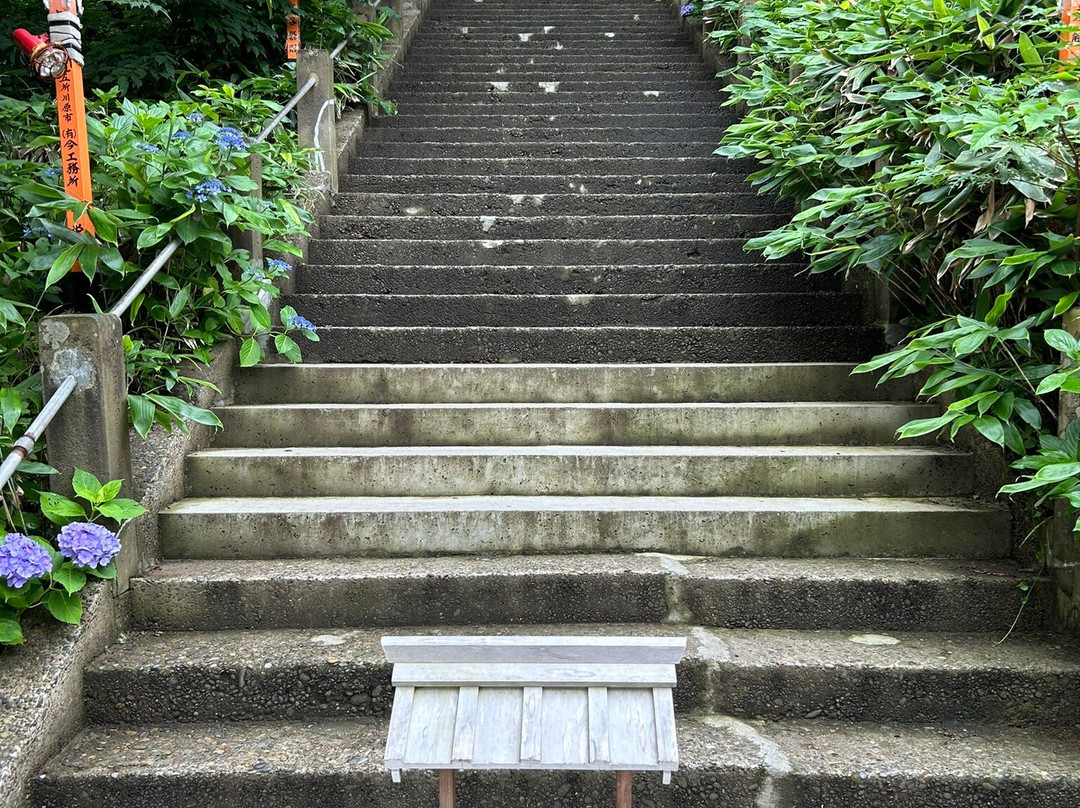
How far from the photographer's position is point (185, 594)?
2586mm

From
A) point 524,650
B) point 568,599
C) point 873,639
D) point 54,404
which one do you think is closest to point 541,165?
point 568,599

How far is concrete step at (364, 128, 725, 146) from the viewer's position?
231 inches

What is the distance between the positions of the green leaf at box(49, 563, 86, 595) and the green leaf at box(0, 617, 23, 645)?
0.48 feet

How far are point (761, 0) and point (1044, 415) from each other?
4211 mm

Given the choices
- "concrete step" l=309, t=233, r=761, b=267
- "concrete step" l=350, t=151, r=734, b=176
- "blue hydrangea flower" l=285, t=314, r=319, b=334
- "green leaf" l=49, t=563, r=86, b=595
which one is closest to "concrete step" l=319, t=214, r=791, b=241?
"concrete step" l=309, t=233, r=761, b=267

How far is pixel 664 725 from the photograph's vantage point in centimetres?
156

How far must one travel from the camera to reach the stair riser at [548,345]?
381 centimetres

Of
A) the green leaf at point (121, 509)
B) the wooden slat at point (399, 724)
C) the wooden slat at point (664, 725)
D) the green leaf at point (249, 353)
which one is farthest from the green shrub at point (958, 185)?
the green leaf at point (121, 509)

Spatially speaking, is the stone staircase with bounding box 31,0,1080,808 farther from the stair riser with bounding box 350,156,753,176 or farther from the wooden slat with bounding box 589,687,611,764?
the stair riser with bounding box 350,156,753,176

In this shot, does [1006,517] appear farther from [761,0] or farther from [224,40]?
[224,40]

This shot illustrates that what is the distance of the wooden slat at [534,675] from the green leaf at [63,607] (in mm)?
1214

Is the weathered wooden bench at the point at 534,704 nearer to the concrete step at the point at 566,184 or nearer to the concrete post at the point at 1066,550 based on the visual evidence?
the concrete post at the point at 1066,550

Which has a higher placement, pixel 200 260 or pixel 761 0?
pixel 761 0

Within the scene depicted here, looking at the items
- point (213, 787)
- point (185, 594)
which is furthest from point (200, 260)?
point (213, 787)
